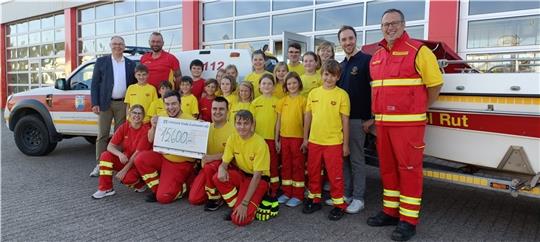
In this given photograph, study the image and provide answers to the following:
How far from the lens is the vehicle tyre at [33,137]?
7016 millimetres

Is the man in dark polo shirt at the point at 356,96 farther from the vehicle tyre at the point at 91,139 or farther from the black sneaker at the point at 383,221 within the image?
the vehicle tyre at the point at 91,139

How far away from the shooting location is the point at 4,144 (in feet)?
28.6

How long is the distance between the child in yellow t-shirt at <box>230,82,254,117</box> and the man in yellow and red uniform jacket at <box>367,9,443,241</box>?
4.69 feet

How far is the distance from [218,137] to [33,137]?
463 cm

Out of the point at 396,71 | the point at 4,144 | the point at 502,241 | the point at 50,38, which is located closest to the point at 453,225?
the point at 502,241

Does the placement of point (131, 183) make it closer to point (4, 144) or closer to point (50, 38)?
point (4, 144)

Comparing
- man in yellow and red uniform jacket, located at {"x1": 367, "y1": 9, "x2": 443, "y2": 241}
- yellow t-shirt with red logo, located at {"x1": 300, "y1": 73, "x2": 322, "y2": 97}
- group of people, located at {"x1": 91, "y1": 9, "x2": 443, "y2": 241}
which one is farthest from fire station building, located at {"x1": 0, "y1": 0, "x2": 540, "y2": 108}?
yellow t-shirt with red logo, located at {"x1": 300, "y1": 73, "x2": 322, "y2": 97}

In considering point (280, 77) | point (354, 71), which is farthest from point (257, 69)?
point (354, 71)

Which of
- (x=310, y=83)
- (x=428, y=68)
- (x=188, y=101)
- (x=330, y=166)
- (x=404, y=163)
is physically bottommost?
(x=330, y=166)

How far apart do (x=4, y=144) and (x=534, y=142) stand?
31.0 feet

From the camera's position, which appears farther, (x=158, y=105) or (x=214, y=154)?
(x=158, y=105)

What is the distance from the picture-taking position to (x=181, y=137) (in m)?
4.43

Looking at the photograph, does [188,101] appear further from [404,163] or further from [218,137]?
[404,163]

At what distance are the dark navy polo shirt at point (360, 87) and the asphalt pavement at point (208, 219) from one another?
1.04 m
